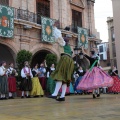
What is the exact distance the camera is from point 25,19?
15.3m

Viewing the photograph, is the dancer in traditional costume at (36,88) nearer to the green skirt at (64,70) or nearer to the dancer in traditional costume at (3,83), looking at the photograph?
the dancer in traditional costume at (3,83)

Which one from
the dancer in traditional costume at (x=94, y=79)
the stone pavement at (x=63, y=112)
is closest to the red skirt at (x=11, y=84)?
the dancer in traditional costume at (x=94, y=79)

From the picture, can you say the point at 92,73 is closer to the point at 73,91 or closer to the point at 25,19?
the point at 73,91

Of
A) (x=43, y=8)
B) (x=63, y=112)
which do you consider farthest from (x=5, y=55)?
(x=63, y=112)

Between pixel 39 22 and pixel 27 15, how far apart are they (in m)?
1.03

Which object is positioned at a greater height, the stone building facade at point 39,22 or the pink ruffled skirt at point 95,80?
the stone building facade at point 39,22

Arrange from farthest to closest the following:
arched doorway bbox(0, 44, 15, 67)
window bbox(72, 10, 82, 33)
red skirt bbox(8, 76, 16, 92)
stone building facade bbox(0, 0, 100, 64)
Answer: window bbox(72, 10, 82, 33), arched doorway bbox(0, 44, 15, 67), stone building facade bbox(0, 0, 100, 64), red skirt bbox(8, 76, 16, 92)

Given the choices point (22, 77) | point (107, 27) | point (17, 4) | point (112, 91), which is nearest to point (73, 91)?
point (112, 91)

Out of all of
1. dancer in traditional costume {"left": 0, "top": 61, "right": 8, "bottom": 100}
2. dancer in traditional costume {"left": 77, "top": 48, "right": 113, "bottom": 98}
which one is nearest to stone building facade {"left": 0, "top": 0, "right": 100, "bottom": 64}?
dancer in traditional costume {"left": 0, "top": 61, "right": 8, "bottom": 100}

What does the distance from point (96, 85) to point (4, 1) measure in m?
9.80

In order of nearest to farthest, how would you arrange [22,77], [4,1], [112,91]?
[22,77]
[112,91]
[4,1]

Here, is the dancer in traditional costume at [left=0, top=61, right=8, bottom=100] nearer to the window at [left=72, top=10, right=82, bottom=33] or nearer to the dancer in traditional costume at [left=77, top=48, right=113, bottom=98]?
the dancer in traditional costume at [left=77, top=48, right=113, bottom=98]

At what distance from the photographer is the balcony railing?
15.0 m

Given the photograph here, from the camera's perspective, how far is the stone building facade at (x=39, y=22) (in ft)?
49.1
